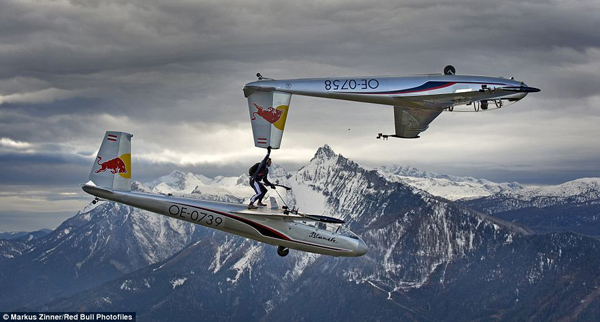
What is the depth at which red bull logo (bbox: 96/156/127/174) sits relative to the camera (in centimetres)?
11406

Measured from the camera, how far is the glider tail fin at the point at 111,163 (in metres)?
114

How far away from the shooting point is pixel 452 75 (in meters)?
114

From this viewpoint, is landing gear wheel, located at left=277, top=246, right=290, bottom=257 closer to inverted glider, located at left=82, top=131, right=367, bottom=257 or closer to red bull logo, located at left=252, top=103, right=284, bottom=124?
inverted glider, located at left=82, top=131, right=367, bottom=257

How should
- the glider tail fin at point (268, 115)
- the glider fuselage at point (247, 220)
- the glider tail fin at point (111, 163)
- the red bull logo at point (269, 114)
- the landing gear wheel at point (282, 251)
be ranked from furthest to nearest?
1. the landing gear wheel at point (282, 251)
2. the glider tail fin at point (111, 163)
3. the glider fuselage at point (247, 220)
4. the red bull logo at point (269, 114)
5. the glider tail fin at point (268, 115)

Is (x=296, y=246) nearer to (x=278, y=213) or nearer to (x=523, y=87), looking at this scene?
(x=278, y=213)

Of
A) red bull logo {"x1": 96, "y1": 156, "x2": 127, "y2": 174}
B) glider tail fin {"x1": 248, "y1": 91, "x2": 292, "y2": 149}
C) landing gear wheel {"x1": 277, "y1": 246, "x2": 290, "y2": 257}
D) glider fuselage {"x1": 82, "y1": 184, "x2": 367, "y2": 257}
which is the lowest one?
landing gear wheel {"x1": 277, "y1": 246, "x2": 290, "y2": 257}

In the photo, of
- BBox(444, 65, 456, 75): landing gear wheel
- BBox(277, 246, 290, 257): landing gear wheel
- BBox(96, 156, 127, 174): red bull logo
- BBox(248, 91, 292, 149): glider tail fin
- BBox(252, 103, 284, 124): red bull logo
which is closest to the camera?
BBox(248, 91, 292, 149): glider tail fin

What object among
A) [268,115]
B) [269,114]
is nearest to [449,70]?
[269,114]

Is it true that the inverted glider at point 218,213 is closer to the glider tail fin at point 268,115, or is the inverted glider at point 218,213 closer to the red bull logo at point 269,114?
the glider tail fin at point 268,115

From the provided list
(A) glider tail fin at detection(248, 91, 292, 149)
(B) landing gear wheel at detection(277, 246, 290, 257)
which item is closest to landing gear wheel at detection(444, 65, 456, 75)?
(A) glider tail fin at detection(248, 91, 292, 149)

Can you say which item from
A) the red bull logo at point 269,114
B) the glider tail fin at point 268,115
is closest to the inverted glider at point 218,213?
the glider tail fin at point 268,115

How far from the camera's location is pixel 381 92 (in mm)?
111062

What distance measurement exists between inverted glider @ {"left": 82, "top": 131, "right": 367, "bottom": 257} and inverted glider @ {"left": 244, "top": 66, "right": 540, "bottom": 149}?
12.4 metres

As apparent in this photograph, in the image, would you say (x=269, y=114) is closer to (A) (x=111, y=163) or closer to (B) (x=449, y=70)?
(A) (x=111, y=163)
